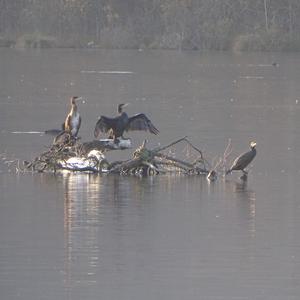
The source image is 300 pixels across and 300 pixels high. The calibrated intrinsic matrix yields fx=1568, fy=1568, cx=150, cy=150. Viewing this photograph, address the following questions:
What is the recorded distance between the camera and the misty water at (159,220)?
38.2ft

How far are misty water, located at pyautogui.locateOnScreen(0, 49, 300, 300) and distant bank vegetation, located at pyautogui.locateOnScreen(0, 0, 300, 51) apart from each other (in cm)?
4589

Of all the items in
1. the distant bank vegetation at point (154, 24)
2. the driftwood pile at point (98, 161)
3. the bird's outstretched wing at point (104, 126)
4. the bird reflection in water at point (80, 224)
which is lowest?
the bird reflection in water at point (80, 224)

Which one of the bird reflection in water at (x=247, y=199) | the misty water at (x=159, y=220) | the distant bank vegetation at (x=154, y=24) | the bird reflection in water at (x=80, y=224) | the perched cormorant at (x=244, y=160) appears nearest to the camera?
the misty water at (x=159, y=220)

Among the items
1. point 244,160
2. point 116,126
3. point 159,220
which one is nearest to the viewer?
point 159,220

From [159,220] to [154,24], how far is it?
66962mm

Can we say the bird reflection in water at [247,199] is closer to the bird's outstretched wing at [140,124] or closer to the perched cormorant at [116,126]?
the bird's outstretched wing at [140,124]

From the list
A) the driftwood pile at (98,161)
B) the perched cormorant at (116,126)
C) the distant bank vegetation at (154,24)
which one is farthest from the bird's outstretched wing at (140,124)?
the distant bank vegetation at (154,24)

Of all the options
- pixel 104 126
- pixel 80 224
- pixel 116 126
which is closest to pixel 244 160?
pixel 116 126

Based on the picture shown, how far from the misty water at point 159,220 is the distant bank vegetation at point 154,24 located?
45.9m

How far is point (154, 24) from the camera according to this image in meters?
81.2

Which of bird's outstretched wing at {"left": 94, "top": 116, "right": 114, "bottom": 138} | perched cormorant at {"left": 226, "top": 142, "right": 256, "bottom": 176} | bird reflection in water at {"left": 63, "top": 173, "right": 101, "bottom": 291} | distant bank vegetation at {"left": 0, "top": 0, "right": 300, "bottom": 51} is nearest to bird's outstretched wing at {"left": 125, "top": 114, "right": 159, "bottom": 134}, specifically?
bird's outstretched wing at {"left": 94, "top": 116, "right": 114, "bottom": 138}

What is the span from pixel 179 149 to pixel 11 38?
58.4 m

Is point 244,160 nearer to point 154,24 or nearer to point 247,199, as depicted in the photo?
point 247,199

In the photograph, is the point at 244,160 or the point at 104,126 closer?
the point at 244,160
